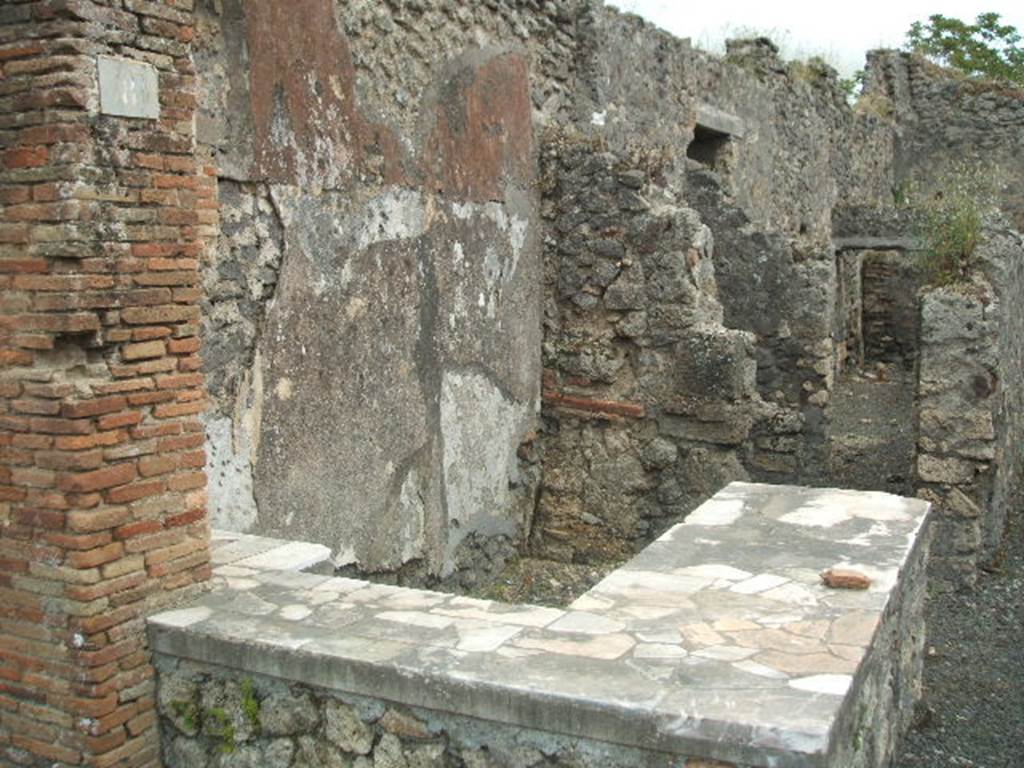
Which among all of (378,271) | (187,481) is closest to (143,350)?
(187,481)

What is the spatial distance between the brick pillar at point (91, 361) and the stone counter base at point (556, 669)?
199 millimetres

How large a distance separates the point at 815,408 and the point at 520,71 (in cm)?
328

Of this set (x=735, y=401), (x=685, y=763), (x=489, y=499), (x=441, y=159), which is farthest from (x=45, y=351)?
(x=735, y=401)

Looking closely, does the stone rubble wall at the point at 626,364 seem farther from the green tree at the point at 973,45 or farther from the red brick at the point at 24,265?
the green tree at the point at 973,45

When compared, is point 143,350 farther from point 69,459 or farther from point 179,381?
point 69,459

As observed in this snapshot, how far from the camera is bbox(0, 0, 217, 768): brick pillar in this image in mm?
3039

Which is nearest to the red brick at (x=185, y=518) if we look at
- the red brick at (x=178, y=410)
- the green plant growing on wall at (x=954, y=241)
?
the red brick at (x=178, y=410)

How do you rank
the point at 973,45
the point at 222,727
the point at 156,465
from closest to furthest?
the point at 222,727, the point at 156,465, the point at 973,45

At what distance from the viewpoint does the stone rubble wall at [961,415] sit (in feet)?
21.1

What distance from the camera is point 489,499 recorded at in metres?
6.60

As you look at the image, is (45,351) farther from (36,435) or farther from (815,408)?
(815,408)

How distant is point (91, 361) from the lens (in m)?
3.16

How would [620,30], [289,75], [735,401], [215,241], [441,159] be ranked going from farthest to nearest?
[620,30] → [735,401] → [441,159] → [289,75] → [215,241]

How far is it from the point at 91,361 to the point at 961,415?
4.94m
